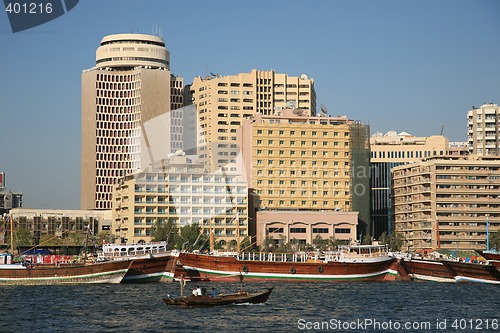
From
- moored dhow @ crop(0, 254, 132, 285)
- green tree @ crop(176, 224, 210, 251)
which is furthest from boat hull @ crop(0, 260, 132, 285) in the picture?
green tree @ crop(176, 224, 210, 251)

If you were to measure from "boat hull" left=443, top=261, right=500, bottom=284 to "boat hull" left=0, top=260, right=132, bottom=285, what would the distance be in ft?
132

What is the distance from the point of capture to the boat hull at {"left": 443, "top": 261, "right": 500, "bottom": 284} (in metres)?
118

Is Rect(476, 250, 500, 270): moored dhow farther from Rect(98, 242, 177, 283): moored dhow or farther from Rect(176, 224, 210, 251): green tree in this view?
Rect(176, 224, 210, 251): green tree

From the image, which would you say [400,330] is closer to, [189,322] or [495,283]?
[189,322]

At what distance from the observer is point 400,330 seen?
69312 millimetres

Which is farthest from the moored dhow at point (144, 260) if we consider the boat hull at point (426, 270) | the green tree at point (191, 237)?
the green tree at point (191, 237)

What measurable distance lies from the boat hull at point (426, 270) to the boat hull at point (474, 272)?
4338 mm

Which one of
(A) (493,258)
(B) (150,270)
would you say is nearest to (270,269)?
(B) (150,270)

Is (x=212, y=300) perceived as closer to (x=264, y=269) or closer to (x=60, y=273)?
(x=60, y=273)

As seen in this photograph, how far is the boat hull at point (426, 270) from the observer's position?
5084 inches

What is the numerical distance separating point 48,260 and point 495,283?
58.1m

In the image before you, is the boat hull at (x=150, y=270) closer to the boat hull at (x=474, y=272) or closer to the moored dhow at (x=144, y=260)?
the moored dhow at (x=144, y=260)

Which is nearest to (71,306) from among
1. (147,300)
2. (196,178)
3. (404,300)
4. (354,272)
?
(147,300)

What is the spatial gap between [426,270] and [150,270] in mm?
38372
